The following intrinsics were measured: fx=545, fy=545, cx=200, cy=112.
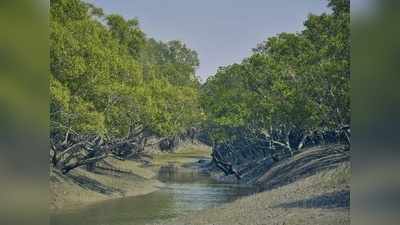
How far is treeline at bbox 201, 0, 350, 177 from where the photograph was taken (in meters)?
5.44

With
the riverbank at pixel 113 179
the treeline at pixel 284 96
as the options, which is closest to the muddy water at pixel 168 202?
the riverbank at pixel 113 179

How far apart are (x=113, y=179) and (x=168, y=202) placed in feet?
2.38

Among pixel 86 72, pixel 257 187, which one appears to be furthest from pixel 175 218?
pixel 86 72

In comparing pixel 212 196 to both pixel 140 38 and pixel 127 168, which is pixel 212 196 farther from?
pixel 140 38

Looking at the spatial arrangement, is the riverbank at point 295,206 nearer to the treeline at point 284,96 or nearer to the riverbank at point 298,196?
the riverbank at point 298,196

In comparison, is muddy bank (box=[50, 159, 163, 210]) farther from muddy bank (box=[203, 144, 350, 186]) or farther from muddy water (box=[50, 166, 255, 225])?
muddy bank (box=[203, 144, 350, 186])

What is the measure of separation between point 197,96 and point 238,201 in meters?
1.19

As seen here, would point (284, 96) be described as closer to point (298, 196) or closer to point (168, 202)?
point (298, 196)

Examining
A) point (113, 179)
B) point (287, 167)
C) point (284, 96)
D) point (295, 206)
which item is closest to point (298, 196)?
point (295, 206)

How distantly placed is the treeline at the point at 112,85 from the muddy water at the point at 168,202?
1.68ft

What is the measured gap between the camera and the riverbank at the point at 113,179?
18.8 feet

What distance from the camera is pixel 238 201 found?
5.75 metres
